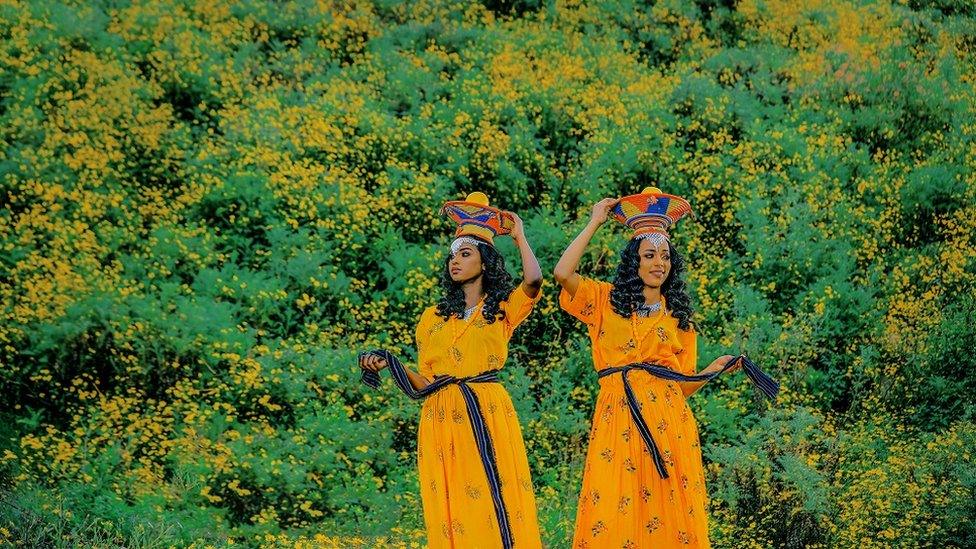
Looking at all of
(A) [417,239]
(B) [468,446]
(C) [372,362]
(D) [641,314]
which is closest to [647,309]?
(D) [641,314]

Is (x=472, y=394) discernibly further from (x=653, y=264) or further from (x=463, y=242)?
(x=653, y=264)

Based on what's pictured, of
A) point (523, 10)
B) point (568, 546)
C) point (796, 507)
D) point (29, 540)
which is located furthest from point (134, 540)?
point (523, 10)

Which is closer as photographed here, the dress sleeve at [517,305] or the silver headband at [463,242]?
the dress sleeve at [517,305]

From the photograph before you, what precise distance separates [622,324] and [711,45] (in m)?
6.03

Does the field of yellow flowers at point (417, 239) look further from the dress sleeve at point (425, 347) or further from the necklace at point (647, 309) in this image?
the necklace at point (647, 309)

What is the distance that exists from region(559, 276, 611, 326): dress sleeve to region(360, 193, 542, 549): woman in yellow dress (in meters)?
0.15

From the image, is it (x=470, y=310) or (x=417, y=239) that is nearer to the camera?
(x=470, y=310)

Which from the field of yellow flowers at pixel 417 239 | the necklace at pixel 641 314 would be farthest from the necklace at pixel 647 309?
the field of yellow flowers at pixel 417 239

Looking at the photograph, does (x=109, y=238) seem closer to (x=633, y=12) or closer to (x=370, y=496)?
(x=370, y=496)

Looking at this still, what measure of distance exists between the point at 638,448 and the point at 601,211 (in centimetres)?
96

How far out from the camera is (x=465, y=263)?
4355 millimetres

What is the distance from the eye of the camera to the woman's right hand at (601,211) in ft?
14.0

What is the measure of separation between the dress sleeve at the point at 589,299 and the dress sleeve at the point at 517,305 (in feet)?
0.47

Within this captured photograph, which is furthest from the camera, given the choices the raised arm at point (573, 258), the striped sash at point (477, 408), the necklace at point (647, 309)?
the necklace at point (647, 309)
